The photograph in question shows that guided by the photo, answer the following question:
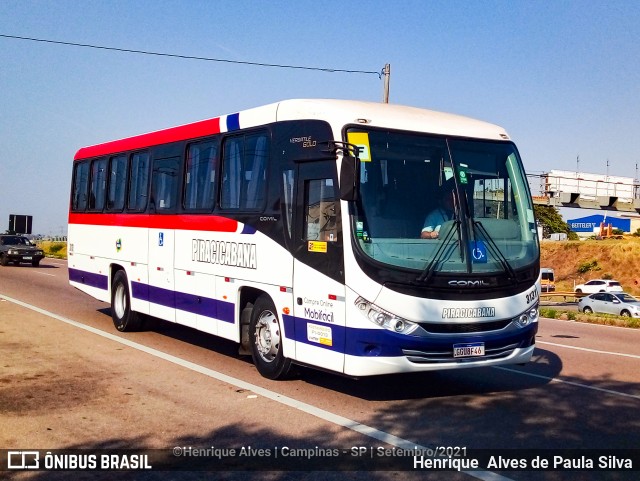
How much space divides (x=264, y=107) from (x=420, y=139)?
2.33 meters

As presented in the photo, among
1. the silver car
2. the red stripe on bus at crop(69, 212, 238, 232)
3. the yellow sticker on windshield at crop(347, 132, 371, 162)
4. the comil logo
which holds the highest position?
the yellow sticker on windshield at crop(347, 132, 371, 162)

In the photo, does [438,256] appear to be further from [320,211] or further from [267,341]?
[267,341]

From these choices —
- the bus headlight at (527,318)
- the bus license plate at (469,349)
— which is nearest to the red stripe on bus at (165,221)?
the bus license plate at (469,349)

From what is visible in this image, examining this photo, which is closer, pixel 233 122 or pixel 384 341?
pixel 384 341

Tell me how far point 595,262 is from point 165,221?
206ft

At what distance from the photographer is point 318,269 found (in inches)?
335

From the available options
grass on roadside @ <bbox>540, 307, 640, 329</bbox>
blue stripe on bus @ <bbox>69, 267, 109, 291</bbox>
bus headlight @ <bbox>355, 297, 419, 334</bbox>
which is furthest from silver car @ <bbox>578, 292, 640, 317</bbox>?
bus headlight @ <bbox>355, 297, 419, 334</bbox>

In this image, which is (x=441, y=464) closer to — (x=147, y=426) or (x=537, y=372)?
(x=147, y=426)

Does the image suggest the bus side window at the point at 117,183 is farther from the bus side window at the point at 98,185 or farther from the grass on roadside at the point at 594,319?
the grass on roadside at the point at 594,319

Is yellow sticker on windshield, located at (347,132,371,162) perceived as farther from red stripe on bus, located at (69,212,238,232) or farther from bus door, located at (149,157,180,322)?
bus door, located at (149,157,180,322)

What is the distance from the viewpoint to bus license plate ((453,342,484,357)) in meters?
8.16

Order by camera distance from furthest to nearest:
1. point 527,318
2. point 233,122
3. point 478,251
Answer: point 233,122 → point 527,318 → point 478,251

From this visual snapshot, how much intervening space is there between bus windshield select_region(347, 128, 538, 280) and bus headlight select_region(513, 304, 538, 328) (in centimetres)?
55

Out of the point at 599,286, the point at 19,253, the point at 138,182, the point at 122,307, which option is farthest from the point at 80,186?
the point at 599,286
